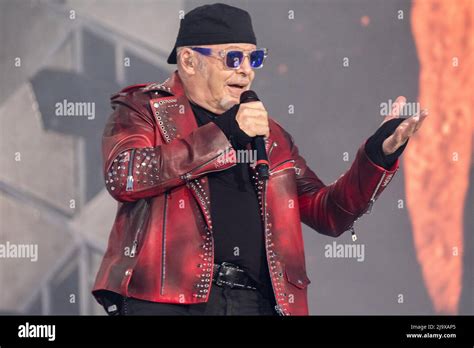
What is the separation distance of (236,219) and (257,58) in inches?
23.0

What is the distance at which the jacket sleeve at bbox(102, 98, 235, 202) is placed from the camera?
3426 millimetres

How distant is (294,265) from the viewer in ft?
12.1

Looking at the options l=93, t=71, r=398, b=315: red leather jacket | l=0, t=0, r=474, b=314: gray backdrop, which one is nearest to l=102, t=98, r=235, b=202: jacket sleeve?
l=93, t=71, r=398, b=315: red leather jacket

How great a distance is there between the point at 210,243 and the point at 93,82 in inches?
62.4

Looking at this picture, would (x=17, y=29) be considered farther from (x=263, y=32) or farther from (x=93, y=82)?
(x=263, y=32)

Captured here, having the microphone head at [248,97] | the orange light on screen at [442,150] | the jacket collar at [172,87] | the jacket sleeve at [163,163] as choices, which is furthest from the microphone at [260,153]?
the orange light on screen at [442,150]

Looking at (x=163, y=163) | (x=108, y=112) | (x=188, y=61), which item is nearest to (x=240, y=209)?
(x=163, y=163)

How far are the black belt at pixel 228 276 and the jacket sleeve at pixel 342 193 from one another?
0.48 meters

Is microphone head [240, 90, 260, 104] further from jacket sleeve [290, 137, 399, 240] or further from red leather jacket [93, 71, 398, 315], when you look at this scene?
jacket sleeve [290, 137, 399, 240]

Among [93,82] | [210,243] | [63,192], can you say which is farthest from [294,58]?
[210,243]

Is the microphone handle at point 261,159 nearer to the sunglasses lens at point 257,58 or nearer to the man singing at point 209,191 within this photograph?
the man singing at point 209,191

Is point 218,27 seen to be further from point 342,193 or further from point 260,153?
point 342,193

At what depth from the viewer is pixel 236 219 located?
3559 millimetres

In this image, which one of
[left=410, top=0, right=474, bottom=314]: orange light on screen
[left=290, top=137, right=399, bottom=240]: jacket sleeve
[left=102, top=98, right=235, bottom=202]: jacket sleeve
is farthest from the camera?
[left=410, top=0, right=474, bottom=314]: orange light on screen
